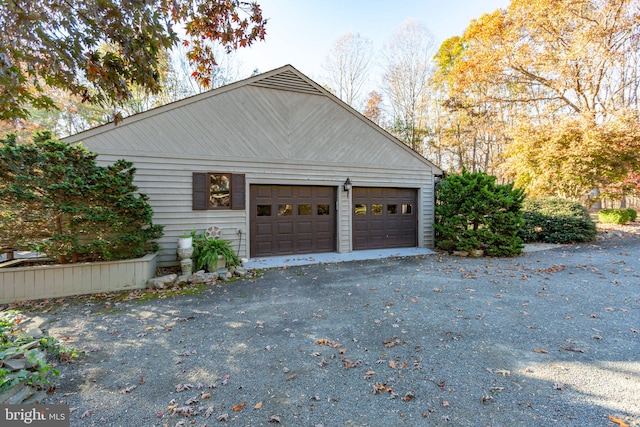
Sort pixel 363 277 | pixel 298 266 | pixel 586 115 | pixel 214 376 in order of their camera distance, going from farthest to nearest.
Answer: pixel 586 115
pixel 298 266
pixel 363 277
pixel 214 376

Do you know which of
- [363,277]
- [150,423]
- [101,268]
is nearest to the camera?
[150,423]

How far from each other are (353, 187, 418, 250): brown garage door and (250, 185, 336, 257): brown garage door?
86 centimetres

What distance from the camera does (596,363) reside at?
267 centimetres

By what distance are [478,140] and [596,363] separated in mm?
19505

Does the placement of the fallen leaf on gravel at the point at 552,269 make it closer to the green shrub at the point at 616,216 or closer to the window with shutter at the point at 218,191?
the window with shutter at the point at 218,191

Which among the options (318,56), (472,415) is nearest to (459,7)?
(318,56)

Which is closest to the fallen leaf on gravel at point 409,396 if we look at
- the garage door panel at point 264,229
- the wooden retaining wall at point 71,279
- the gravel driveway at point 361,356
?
the gravel driveway at point 361,356

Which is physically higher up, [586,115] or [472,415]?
[586,115]

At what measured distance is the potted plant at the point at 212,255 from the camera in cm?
593

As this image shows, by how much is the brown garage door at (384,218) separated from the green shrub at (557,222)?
13.7 ft

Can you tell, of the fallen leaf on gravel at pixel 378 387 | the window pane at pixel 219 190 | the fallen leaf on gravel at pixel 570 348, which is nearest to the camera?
the fallen leaf on gravel at pixel 378 387

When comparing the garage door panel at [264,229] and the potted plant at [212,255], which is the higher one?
the garage door panel at [264,229]

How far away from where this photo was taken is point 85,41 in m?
2.99

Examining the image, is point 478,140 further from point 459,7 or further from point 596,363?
point 596,363
